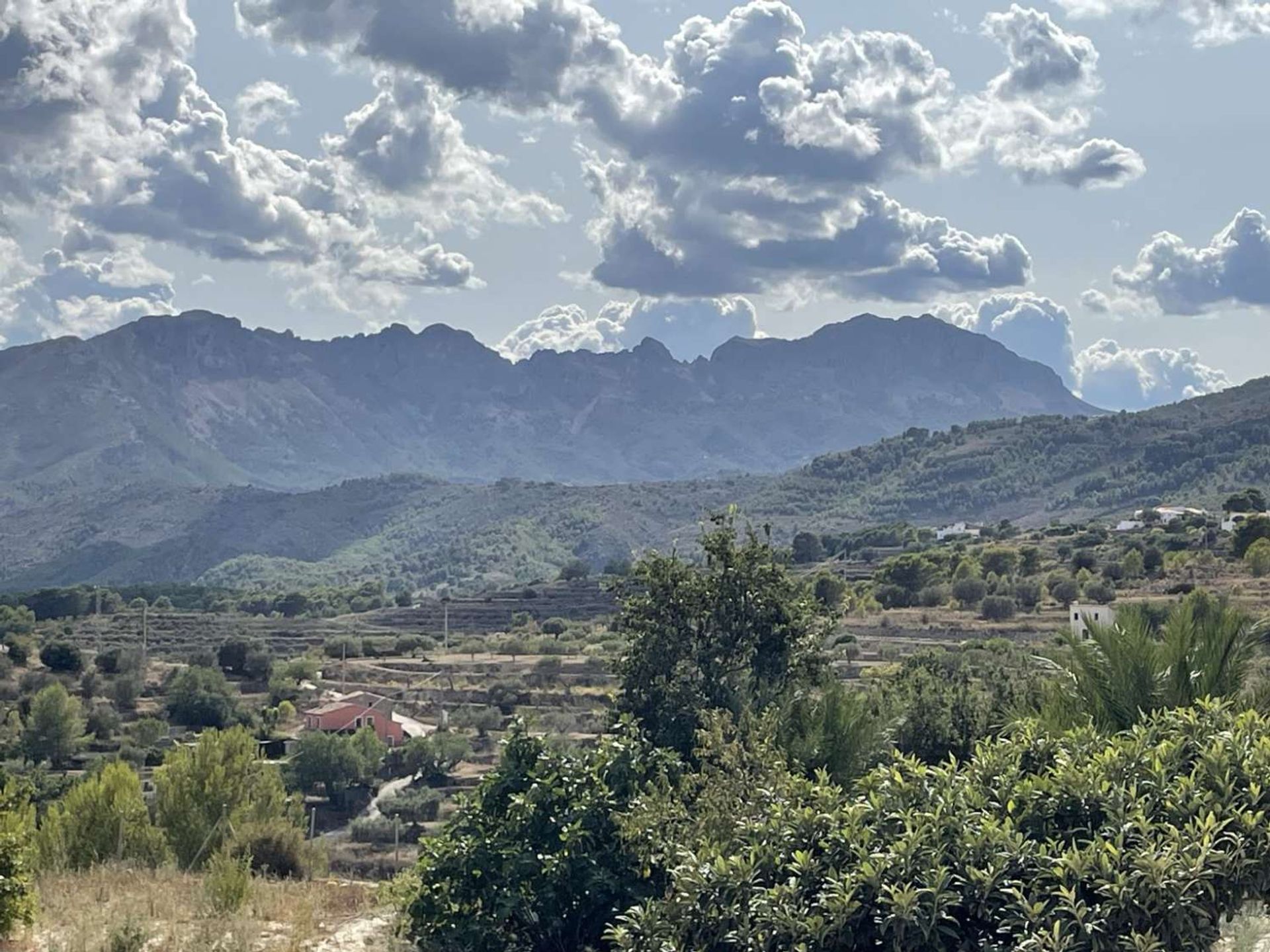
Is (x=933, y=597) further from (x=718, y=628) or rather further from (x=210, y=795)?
(x=718, y=628)

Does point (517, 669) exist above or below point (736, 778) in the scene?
below

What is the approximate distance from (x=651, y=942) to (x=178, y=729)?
153 feet

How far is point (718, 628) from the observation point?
14.7 meters

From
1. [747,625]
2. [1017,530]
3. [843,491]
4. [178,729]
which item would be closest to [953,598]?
[178,729]

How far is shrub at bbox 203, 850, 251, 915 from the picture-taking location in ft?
38.7

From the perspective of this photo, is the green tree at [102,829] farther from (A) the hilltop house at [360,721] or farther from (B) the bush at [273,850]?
(A) the hilltop house at [360,721]

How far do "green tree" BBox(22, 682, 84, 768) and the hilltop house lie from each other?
26.7 ft

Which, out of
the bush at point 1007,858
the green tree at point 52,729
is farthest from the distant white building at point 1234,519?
the bush at point 1007,858

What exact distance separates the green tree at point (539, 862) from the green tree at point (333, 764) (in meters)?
33.6

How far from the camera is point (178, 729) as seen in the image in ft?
166

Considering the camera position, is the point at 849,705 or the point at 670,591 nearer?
the point at 849,705

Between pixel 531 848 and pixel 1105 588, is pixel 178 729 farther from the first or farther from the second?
pixel 531 848

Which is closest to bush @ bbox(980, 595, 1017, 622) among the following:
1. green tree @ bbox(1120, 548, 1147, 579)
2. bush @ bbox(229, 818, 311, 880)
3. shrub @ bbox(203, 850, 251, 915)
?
green tree @ bbox(1120, 548, 1147, 579)

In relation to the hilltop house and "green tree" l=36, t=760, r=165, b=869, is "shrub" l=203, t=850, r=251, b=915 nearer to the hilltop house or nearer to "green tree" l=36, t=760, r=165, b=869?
"green tree" l=36, t=760, r=165, b=869
